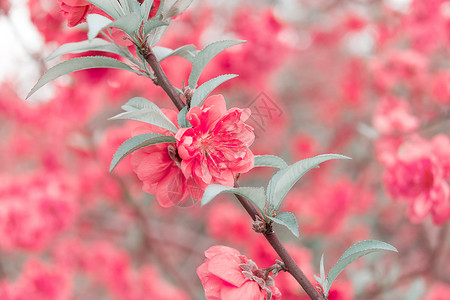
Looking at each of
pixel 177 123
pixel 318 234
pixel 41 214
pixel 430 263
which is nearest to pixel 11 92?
pixel 41 214

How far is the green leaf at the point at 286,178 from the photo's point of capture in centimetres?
44

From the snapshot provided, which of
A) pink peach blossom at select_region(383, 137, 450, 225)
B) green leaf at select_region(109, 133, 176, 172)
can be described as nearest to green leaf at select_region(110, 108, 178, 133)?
green leaf at select_region(109, 133, 176, 172)

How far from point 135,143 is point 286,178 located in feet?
0.61

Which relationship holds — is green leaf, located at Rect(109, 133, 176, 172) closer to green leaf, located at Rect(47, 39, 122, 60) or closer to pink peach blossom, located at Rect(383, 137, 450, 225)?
green leaf, located at Rect(47, 39, 122, 60)

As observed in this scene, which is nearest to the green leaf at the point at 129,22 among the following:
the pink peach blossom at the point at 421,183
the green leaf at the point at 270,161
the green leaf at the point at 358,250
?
the green leaf at the point at 270,161

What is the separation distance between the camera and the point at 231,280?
0.44 meters

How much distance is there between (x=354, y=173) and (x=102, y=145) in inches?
74.2

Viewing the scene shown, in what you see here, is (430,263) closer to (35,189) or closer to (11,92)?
(35,189)

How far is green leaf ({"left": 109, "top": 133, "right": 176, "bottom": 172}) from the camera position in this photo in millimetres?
410

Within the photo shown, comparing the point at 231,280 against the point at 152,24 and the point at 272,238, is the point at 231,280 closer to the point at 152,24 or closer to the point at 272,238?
the point at 272,238

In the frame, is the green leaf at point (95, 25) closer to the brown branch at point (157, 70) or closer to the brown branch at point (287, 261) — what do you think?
the brown branch at point (157, 70)

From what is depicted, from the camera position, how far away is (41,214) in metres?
1.50

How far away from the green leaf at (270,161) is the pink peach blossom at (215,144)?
3 cm

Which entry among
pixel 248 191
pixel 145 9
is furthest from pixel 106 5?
pixel 248 191
